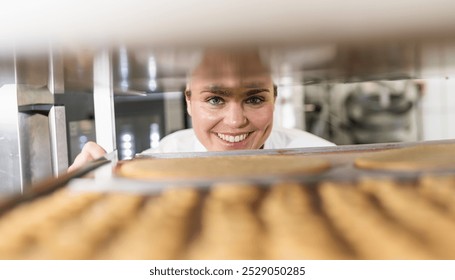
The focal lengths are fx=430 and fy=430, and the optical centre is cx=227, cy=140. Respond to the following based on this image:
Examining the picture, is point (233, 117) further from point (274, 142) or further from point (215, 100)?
point (274, 142)

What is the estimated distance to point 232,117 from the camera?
135 cm

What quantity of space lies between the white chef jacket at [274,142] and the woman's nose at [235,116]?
0.74 feet

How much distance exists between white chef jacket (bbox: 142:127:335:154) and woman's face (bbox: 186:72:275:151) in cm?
15

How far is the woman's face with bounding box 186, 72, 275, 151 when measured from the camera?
1.25 meters

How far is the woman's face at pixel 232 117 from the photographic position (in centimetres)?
125

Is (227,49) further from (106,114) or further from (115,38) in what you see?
(106,114)

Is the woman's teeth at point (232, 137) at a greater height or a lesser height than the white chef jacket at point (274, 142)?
greater

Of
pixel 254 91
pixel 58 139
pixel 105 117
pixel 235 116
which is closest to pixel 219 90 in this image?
pixel 254 91

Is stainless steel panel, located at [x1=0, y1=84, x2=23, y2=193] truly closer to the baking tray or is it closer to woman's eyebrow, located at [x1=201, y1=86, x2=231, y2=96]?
the baking tray

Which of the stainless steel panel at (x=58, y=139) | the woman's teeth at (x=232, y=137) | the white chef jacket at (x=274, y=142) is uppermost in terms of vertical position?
the stainless steel panel at (x=58, y=139)

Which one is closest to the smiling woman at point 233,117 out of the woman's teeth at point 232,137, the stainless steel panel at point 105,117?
the woman's teeth at point 232,137

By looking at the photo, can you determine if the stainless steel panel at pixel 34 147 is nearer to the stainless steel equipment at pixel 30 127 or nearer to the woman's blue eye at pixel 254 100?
the stainless steel equipment at pixel 30 127

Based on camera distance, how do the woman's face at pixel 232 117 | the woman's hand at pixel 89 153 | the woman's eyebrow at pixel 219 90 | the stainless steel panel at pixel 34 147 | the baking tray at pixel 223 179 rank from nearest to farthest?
1. the baking tray at pixel 223 179
2. the stainless steel panel at pixel 34 147
3. the woman's hand at pixel 89 153
4. the woman's eyebrow at pixel 219 90
5. the woman's face at pixel 232 117

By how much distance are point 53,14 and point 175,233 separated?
208 millimetres
